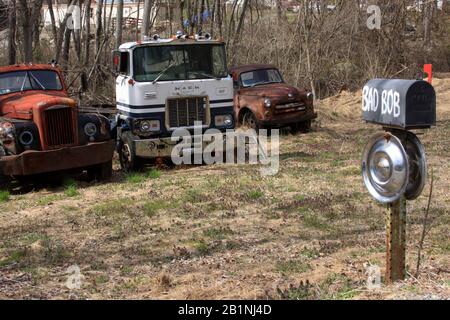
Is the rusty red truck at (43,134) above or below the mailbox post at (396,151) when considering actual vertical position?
below

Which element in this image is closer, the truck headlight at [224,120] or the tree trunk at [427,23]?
the truck headlight at [224,120]

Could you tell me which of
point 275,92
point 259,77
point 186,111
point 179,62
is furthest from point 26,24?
point 186,111

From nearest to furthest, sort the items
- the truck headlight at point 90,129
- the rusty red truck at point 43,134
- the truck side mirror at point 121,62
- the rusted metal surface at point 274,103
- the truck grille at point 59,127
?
the rusty red truck at point 43,134, the truck grille at point 59,127, the truck headlight at point 90,129, the truck side mirror at point 121,62, the rusted metal surface at point 274,103

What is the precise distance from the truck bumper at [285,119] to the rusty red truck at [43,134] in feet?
18.2

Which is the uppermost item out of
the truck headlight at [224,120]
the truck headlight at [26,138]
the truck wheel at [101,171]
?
the truck headlight at [26,138]

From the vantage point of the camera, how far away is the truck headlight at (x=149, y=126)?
12.0 metres

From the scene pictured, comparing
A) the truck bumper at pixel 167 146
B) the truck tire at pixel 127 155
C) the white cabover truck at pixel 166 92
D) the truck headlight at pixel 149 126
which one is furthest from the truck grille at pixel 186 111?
the truck tire at pixel 127 155

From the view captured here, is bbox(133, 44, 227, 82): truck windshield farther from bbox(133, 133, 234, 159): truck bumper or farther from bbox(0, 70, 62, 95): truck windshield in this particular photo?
bbox(0, 70, 62, 95): truck windshield

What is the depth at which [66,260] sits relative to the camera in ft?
21.6

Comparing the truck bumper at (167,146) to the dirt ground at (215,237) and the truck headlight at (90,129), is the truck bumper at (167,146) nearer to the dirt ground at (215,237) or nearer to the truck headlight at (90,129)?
the dirt ground at (215,237)

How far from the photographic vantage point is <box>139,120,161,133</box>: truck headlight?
12.0 metres

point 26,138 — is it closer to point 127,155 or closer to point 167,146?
point 127,155

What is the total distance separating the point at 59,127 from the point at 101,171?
1.17 m

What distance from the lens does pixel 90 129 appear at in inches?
436
